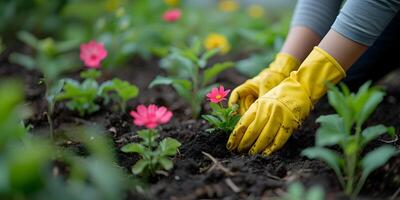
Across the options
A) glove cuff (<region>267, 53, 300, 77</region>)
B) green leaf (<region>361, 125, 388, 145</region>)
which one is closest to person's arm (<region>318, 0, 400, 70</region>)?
glove cuff (<region>267, 53, 300, 77</region>)

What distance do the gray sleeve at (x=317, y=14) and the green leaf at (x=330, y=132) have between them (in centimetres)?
72

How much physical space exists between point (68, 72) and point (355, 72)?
1.51m

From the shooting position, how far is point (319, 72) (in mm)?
1778

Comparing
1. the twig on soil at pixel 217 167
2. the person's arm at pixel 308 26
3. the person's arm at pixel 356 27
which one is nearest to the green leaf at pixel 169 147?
the twig on soil at pixel 217 167

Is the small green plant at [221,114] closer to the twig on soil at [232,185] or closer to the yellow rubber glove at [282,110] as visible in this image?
the yellow rubber glove at [282,110]

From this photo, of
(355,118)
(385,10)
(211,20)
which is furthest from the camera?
(211,20)

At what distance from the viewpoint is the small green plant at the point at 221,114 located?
1765 millimetres

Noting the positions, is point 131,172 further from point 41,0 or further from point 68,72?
point 41,0

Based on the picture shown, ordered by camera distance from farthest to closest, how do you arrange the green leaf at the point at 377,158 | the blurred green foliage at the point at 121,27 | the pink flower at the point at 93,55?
the blurred green foliage at the point at 121,27 < the pink flower at the point at 93,55 < the green leaf at the point at 377,158

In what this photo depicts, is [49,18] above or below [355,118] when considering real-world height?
below

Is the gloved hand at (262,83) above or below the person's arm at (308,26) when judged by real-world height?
below

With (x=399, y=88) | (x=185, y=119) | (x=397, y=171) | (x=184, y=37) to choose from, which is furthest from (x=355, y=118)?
(x=184, y=37)

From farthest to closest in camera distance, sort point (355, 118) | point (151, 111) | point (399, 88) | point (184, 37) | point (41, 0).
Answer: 1. point (184, 37)
2. point (41, 0)
3. point (399, 88)
4. point (151, 111)
5. point (355, 118)

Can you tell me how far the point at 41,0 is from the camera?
3.20 meters
